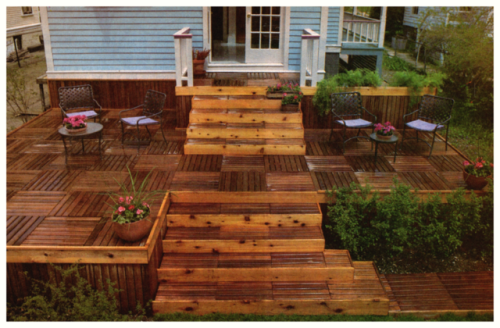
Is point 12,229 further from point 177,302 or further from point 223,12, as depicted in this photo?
point 223,12

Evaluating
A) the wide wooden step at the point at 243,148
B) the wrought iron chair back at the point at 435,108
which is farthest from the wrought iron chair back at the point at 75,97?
the wrought iron chair back at the point at 435,108

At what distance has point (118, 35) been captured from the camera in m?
8.07

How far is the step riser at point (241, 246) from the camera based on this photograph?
458cm

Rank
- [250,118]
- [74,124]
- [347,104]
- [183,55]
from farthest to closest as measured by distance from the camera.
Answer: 1. [183,55]
2. [347,104]
3. [250,118]
4. [74,124]

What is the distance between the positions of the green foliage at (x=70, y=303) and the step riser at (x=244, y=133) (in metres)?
3.00

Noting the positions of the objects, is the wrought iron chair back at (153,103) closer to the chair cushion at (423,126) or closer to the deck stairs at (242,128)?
the deck stairs at (242,128)

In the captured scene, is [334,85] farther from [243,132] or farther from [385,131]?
[243,132]

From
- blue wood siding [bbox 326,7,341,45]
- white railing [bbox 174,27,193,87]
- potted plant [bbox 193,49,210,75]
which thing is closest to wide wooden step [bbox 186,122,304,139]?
white railing [bbox 174,27,193,87]

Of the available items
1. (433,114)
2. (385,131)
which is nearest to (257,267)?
(385,131)

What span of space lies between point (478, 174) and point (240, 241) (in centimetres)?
312

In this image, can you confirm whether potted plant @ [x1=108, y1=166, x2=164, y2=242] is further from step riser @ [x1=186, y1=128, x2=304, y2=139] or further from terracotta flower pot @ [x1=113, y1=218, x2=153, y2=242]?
step riser @ [x1=186, y1=128, x2=304, y2=139]

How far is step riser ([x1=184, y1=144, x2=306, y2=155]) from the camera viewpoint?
20.2 feet

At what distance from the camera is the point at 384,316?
413cm
